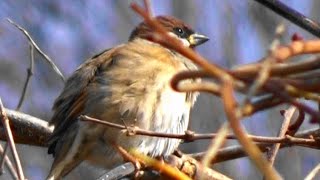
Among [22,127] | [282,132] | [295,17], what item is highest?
[295,17]

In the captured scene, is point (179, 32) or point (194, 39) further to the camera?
point (194, 39)

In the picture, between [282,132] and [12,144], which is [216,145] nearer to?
[282,132]

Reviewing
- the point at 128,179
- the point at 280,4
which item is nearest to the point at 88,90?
the point at 128,179

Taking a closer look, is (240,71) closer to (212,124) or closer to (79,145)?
(79,145)

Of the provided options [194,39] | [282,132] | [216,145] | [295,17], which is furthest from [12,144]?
[194,39]

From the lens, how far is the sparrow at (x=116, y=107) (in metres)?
3.68

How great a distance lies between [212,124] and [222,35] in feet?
5.68

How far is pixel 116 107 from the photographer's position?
3.82m

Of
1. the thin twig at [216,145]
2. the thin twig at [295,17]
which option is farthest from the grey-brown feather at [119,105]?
the thin twig at [216,145]

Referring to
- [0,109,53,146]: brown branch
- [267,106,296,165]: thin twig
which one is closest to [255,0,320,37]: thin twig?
[267,106,296,165]: thin twig

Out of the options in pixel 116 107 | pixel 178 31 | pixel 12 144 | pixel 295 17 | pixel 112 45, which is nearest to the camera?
pixel 295 17

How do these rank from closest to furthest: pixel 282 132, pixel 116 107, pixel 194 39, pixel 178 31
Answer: pixel 282 132, pixel 116 107, pixel 178 31, pixel 194 39

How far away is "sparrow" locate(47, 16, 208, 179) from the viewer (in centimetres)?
368

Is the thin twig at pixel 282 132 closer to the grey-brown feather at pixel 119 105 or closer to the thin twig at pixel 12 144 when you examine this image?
the thin twig at pixel 12 144
